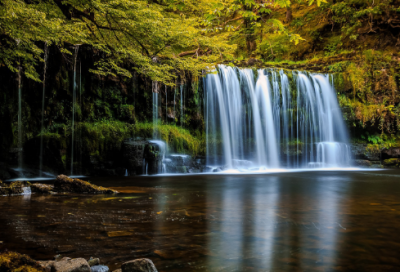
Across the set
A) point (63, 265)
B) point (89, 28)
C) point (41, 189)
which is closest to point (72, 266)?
point (63, 265)

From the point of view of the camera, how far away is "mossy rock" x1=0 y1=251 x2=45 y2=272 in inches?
71.4

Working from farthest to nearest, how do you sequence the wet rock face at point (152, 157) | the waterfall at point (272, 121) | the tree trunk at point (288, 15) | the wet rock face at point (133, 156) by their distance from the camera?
the tree trunk at point (288, 15), the waterfall at point (272, 121), the wet rock face at point (152, 157), the wet rock face at point (133, 156)

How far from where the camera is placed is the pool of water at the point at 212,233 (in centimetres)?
243

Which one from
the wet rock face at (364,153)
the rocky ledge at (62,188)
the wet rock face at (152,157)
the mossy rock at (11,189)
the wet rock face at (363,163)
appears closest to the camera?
the mossy rock at (11,189)

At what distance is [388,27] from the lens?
19766 mm

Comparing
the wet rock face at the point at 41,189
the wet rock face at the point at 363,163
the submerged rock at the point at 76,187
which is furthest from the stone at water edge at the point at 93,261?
the wet rock face at the point at 363,163

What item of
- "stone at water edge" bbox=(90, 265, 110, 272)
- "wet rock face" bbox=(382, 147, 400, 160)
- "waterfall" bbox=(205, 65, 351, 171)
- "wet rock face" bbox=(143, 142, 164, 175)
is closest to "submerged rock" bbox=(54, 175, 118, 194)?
"stone at water edge" bbox=(90, 265, 110, 272)

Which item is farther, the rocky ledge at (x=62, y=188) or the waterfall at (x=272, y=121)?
the waterfall at (x=272, y=121)

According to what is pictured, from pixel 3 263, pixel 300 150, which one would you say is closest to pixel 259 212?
pixel 3 263

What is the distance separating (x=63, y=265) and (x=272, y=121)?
1545cm

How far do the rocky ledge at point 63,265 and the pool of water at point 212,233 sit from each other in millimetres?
150

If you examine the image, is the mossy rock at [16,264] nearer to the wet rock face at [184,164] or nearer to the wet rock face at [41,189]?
the wet rock face at [41,189]

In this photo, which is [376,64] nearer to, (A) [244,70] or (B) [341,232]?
(A) [244,70]

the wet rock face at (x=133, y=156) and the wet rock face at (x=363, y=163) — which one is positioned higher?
the wet rock face at (x=133, y=156)
